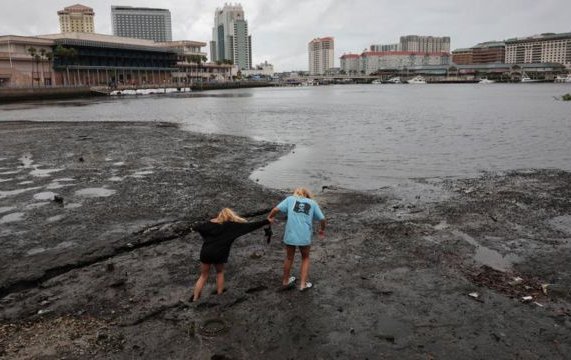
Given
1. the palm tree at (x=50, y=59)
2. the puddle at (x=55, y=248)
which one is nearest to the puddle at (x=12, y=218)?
the puddle at (x=55, y=248)

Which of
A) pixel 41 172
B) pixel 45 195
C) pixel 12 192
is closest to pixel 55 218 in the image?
pixel 45 195

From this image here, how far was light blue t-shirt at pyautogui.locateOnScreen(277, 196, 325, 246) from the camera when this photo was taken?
27.4 ft

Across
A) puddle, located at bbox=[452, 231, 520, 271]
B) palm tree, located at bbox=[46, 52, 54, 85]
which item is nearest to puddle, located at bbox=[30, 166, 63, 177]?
puddle, located at bbox=[452, 231, 520, 271]

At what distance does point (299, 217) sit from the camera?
8375 millimetres

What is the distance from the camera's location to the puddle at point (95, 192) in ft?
52.6

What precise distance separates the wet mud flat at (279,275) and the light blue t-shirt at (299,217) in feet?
3.42

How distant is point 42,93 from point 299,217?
10763 centimetres

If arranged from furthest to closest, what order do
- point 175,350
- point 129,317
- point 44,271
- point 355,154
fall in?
point 355,154, point 44,271, point 129,317, point 175,350

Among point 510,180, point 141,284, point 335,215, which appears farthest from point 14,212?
point 510,180

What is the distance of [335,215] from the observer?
1380cm

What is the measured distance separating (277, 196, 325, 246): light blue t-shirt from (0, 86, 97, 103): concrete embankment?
97.4 metres

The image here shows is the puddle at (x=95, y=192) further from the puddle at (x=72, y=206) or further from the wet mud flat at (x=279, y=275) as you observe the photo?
the puddle at (x=72, y=206)

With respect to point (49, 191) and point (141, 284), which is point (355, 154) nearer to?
point (49, 191)

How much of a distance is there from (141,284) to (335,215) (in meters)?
6.31
